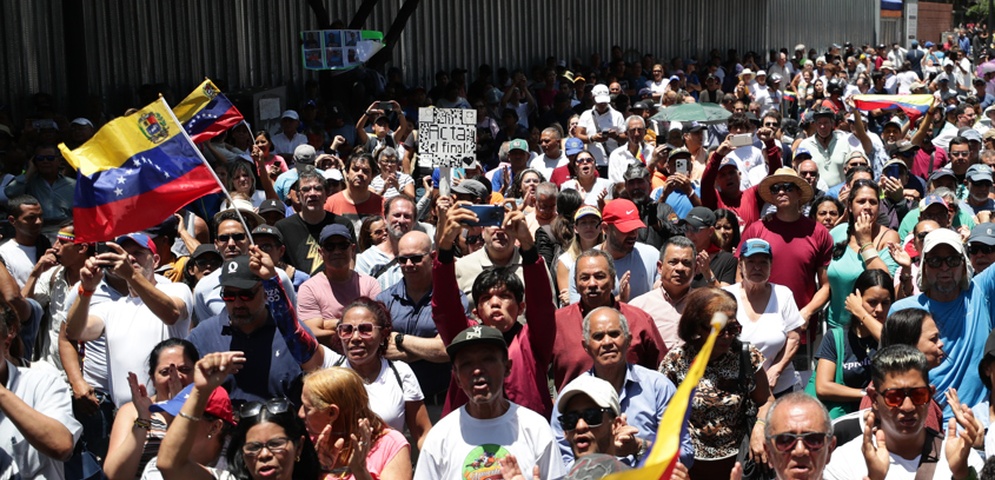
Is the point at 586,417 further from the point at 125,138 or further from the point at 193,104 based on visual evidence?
the point at 193,104

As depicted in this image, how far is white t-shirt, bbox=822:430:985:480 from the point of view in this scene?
5.06 meters

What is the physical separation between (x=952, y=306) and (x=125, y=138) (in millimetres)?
4761

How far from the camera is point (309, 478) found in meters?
4.97

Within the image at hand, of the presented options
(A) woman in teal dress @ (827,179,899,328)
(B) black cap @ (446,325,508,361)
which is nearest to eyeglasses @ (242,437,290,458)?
(B) black cap @ (446,325,508,361)

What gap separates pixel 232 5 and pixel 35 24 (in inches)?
132

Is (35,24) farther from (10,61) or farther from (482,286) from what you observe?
(482,286)

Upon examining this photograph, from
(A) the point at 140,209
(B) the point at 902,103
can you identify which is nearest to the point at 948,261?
(A) the point at 140,209

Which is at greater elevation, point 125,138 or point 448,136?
point 125,138

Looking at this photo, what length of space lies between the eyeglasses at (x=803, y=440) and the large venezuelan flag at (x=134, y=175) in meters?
4.05

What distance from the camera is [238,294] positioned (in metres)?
6.21

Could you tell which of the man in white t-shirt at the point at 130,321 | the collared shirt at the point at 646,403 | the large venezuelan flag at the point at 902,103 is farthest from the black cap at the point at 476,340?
the large venezuelan flag at the point at 902,103

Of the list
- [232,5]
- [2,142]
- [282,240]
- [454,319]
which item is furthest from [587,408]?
[232,5]

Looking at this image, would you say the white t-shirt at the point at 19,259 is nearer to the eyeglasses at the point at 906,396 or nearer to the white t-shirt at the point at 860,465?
the white t-shirt at the point at 860,465

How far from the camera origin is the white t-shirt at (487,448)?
5246mm
